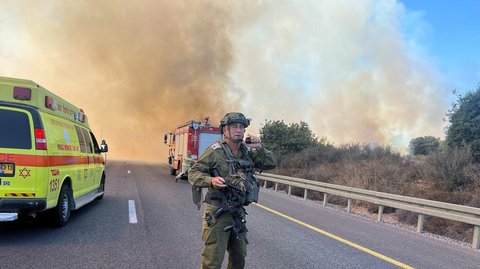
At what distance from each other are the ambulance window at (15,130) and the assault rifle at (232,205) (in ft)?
12.0

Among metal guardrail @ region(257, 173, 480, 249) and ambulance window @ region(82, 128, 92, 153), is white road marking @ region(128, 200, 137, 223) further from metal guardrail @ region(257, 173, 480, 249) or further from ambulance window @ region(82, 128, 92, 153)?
metal guardrail @ region(257, 173, 480, 249)

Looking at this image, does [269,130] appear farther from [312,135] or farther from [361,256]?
[361,256]

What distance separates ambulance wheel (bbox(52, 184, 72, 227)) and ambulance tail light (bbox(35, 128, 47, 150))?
1.06m

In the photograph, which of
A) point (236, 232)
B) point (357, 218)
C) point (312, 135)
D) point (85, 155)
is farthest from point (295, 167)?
point (236, 232)

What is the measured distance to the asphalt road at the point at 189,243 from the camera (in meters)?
5.05

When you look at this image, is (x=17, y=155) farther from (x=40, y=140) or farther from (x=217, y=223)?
(x=217, y=223)

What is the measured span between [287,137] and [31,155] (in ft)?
60.3

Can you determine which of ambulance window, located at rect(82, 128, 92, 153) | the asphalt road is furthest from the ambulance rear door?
ambulance window, located at rect(82, 128, 92, 153)

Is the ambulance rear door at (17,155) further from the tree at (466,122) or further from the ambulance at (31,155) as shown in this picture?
the tree at (466,122)

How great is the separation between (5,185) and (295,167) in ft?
52.0

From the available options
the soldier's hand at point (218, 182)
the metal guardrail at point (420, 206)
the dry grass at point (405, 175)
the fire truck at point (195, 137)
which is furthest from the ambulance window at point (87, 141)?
the fire truck at point (195, 137)

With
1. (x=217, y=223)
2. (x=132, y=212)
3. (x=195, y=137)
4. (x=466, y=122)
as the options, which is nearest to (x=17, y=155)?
(x=132, y=212)

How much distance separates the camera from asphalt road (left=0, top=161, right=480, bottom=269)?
5.05 m

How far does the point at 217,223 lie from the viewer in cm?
337
